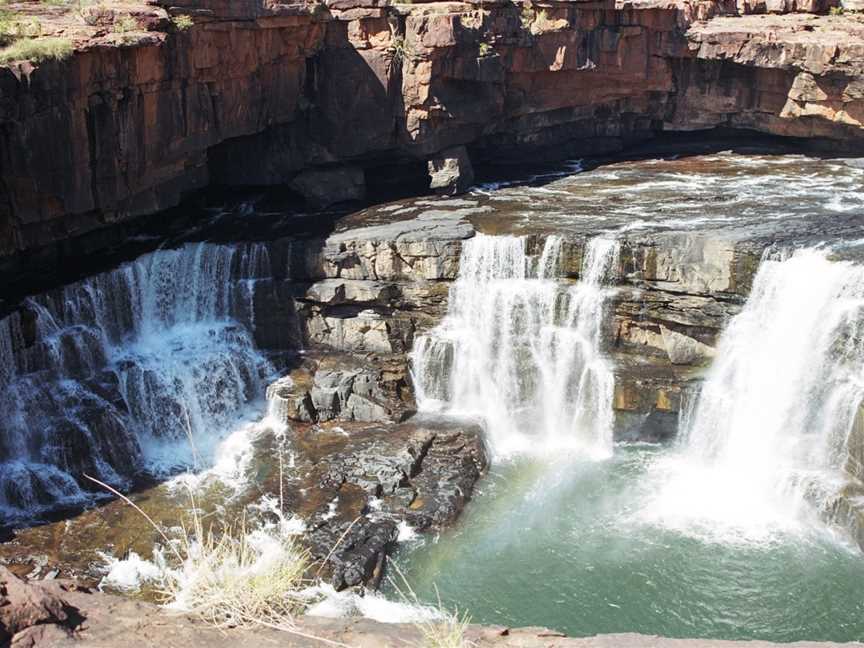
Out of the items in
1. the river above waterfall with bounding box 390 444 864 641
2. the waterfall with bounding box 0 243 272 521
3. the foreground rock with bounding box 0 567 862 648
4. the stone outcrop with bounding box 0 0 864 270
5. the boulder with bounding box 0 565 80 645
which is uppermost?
the stone outcrop with bounding box 0 0 864 270

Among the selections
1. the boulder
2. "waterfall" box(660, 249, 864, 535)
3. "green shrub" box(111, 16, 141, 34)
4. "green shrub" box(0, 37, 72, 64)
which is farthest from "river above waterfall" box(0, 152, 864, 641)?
the boulder

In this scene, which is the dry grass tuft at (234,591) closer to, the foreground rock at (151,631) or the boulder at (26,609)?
the foreground rock at (151,631)

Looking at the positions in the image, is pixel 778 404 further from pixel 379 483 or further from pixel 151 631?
pixel 151 631

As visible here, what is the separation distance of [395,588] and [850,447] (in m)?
8.32

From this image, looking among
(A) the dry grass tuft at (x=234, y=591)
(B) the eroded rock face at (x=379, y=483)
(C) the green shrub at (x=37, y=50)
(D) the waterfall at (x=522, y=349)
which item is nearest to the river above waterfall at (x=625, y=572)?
(B) the eroded rock face at (x=379, y=483)

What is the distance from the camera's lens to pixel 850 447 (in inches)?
665

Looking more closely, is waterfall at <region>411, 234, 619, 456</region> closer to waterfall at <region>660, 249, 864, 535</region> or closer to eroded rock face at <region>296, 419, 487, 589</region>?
eroded rock face at <region>296, 419, 487, 589</region>

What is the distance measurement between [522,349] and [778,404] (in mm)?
5206

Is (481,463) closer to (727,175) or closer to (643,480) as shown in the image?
(643,480)

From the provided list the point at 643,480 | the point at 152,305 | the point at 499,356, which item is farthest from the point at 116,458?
the point at 643,480

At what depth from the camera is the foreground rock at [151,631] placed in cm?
648

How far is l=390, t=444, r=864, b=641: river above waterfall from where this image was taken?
14.2 meters

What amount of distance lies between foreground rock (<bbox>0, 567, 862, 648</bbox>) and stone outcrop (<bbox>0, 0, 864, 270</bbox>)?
494 inches

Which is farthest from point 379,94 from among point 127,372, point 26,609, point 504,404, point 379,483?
point 26,609
